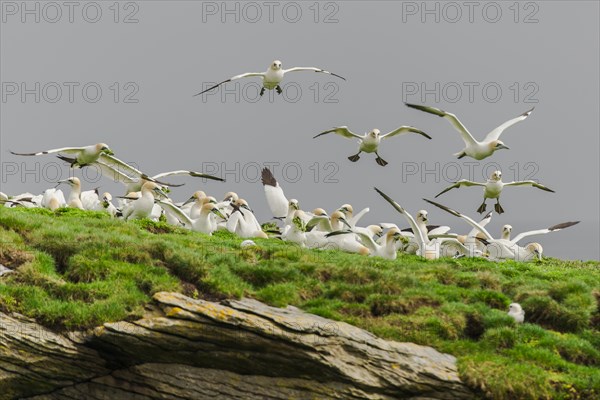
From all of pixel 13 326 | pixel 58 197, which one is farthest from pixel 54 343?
pixel 58 197

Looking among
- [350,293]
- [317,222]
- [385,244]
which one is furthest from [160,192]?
[350,293]

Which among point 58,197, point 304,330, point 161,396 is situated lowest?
point 161,396

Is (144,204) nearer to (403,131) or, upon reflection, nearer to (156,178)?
(156,178)

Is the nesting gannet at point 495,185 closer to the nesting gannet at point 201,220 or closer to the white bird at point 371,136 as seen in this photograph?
the white bird at point 371,136

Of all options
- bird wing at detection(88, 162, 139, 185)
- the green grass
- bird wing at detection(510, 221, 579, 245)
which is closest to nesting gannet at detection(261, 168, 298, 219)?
bird wing at detection(88, 162, 139, 185)

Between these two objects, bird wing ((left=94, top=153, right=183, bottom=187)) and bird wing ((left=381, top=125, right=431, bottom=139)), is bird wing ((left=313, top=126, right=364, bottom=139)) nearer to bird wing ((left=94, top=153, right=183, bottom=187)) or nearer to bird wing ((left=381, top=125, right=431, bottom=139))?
bird wing ((left=381, top=125, right=431, bottom=139))

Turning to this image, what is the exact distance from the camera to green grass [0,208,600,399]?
17594mm

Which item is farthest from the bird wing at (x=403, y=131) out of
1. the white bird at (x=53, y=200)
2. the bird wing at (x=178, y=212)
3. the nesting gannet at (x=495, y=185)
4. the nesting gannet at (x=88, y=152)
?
the white bird at (x=53, y=200)

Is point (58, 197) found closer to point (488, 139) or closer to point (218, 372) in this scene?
point (488, 139)

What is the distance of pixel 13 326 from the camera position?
690 inches

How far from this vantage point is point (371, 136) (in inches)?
1191

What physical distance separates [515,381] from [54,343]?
329 inches

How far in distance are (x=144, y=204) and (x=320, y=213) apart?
19.2 ft

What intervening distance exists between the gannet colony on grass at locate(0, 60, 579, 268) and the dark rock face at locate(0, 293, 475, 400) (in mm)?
7924
